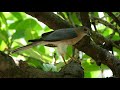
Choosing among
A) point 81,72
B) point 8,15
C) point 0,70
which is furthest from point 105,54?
point 8,15

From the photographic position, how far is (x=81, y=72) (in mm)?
743

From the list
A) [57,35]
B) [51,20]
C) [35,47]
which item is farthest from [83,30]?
[35,47]

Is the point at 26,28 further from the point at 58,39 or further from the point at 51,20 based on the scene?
the point at 58,39

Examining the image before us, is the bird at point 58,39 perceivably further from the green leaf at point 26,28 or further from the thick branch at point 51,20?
the green leaf at point 26,28

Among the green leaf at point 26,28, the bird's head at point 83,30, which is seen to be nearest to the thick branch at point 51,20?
the bird's head at point 83,30

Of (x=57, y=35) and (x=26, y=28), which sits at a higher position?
(x=26, y=28)

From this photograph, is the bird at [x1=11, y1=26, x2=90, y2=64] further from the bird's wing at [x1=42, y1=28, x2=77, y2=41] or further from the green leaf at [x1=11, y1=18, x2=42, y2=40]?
the green leaf at [x1=11, y1=18, x2=42, y2=40]

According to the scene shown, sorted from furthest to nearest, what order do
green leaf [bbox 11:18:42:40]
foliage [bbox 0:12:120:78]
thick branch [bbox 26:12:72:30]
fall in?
green leaf [bbox 11:18:42:40] → foliage [bbox 0:12:120:78] → thick branch [bbox 26:12:72:30]

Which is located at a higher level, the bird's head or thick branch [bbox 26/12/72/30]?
thick branch [bbox 26/12/72/30]

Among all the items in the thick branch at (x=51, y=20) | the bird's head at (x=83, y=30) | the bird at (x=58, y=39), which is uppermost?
the thick branch at (x=51, y=20)

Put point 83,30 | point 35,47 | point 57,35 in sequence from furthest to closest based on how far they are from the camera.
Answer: point 35,47 < point 83,30 < point 57,35

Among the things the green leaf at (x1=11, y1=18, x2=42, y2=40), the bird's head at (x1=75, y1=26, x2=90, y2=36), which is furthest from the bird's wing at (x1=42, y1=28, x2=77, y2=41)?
the green leaf at (x1=11, y1=18, x2=42, y2=40)
